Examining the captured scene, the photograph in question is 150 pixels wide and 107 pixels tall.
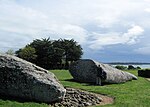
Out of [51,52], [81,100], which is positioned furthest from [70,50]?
[81,100]

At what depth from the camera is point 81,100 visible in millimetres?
19359

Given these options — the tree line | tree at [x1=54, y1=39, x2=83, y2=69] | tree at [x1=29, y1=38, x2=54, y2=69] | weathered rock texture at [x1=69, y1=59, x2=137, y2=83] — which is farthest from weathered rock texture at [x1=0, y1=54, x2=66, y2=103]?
tree at [x1=54, y1=39, x2=83, y2=69]

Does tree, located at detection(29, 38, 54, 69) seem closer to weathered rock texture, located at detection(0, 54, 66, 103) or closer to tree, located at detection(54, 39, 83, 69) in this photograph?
tree, located at detection(54, 39, 83, 69)

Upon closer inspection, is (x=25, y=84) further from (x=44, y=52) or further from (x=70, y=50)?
(x=70, y=50)

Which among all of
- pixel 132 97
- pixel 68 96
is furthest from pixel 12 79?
pixel 132 97

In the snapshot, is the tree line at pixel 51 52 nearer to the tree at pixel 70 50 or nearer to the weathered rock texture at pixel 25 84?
the tree at pixel 70 50

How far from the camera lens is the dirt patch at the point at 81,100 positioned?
1838cm

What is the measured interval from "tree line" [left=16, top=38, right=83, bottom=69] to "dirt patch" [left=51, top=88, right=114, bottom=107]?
216 ft

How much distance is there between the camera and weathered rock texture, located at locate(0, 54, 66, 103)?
17672mm

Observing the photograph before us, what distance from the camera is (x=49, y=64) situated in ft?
313

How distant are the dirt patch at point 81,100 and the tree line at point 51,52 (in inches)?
2596

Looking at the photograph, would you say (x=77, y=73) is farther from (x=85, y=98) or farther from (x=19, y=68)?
(x=19, y=68)

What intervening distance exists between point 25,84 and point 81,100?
337 centimetres

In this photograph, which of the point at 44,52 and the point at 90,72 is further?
the point at 44,52
